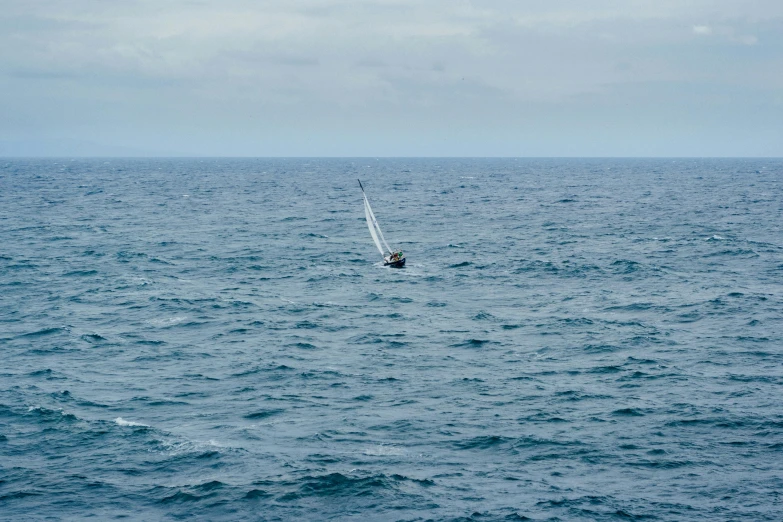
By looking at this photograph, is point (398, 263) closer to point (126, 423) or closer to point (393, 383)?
point (393, 383)

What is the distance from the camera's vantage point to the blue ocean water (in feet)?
134

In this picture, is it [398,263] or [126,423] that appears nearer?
[126,423]

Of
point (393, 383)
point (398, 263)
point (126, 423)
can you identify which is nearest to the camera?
point (126, 423)

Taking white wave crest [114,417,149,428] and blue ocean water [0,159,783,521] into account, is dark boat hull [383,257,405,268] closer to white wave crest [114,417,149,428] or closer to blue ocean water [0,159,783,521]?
blue ocean water [0,159,783,521]

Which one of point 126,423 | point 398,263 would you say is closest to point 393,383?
point 126,423

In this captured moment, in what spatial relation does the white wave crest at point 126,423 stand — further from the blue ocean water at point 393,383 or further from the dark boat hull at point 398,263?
the dark boat hull at point 398,263

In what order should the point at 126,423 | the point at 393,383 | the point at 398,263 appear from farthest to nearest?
the point at 398,263 → the point at 393,383 → the point at 126,423

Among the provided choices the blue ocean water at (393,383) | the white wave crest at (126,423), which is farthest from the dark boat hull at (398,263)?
the white wave crest at (126,423)

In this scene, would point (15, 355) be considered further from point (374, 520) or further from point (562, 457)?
point (562, 457)

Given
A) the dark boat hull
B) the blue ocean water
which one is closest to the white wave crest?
the blue ocean water

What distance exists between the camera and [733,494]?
4019 centimetres

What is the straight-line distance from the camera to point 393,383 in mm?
56688

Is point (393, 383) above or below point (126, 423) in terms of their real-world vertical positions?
above

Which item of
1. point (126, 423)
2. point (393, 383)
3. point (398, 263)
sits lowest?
point (126, 423)
